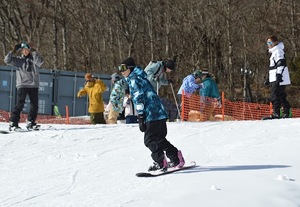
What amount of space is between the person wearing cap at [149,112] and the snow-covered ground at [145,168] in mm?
368

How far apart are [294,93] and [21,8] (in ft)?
73.2

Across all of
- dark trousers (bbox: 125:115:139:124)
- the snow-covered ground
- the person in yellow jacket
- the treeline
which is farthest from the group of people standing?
the treeline

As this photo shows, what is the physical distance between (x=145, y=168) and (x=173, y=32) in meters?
29.6

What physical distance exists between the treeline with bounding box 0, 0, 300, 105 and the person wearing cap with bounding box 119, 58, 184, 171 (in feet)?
74.7

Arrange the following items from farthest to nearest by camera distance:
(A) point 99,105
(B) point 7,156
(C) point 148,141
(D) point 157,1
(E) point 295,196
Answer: (D) point 157,1 → (A) point 99,105 → (B) point 7,156 → (C) point 148,141 → (E) point 295,196

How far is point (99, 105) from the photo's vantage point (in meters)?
13.4

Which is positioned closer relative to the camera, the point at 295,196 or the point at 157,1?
the point at 295,196

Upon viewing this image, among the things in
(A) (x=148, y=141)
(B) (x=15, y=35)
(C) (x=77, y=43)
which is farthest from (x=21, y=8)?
(A) (x=148, y=141)

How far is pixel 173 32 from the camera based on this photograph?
118 ft

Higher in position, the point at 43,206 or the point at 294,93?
the point at 294,93

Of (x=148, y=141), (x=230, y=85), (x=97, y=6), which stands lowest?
(x=148, y=141)

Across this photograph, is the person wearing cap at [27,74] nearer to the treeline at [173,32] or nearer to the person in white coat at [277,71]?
the person in white coat at [277,71]

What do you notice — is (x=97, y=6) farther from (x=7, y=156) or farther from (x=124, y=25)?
(x=7, y=156)

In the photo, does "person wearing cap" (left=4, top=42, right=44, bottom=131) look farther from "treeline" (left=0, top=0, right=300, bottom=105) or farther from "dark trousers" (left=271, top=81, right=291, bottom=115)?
"treeline" (left=0, top=0, right=300, bottom=105)
